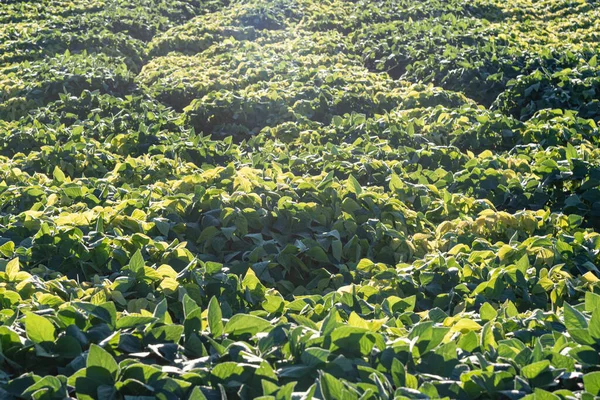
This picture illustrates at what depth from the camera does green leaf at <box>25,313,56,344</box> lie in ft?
7.13

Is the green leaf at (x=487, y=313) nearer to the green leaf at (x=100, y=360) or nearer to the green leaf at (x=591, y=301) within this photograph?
the green leaf at (x=591, y=301)

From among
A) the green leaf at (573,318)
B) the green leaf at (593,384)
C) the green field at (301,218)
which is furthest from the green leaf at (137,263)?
the green leaf at (593,384)

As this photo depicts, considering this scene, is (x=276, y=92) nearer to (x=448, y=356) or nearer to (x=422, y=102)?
(x=422, y=102)

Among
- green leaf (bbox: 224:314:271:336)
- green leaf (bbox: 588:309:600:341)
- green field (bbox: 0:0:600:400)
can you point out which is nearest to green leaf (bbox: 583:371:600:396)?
green field (bbox: 0:0:600:400)

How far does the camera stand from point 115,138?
234 inches

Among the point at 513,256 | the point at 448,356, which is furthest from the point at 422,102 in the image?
the point at 448,356

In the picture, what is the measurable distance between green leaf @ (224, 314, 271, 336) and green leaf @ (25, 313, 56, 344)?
2.00ft

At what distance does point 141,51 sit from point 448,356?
365 inches

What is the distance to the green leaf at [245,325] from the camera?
2330mm

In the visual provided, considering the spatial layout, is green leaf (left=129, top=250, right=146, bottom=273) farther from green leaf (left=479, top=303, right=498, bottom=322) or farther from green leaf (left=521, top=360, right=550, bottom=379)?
green leaf (left=521, top=360, right=550, bottom=379)

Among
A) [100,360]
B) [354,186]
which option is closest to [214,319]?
[100,360]

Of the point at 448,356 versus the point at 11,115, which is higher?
the point at 448,356

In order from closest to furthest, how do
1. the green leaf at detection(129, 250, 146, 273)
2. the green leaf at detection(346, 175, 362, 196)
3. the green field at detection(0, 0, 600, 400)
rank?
the green field at detection(0, 0, 600, 400) → the green leaf at detection(129, 250, 146, 273) → the green leaf at detection(346, 175, 362, 196)

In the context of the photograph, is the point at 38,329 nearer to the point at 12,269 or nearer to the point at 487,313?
the point at 12,269
